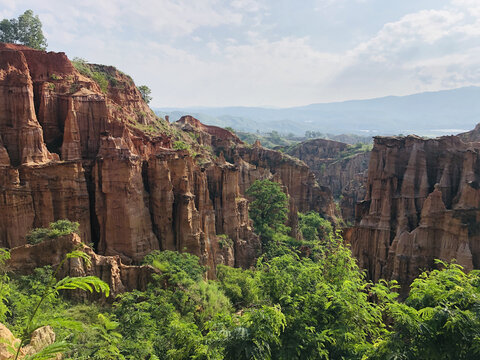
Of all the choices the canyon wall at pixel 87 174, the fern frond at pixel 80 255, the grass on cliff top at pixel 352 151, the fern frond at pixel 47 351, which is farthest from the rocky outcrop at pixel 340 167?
the fern frond at pixel 47 351

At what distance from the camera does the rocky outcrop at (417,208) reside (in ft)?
74.2

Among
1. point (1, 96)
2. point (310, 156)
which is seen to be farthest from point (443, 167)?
point (310, 156)

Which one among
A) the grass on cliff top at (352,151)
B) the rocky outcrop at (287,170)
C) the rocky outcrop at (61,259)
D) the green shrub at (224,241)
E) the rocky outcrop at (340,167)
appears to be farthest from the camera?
the grass on cliff top at (352,151)

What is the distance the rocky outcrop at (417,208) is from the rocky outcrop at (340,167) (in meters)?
37.2

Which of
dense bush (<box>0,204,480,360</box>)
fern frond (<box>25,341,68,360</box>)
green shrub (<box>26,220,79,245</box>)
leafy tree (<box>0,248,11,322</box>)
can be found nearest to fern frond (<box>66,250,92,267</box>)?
dense bush (<box>0,204,480,360</box>)

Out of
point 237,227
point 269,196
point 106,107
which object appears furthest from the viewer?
point 269,196

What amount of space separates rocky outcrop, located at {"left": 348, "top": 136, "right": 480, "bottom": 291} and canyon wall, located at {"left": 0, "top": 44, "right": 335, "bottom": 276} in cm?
1454

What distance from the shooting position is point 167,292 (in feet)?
58.9

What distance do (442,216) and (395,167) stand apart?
6596mm

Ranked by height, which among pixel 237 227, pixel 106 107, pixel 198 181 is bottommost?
pixel 237 227

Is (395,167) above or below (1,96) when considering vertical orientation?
below

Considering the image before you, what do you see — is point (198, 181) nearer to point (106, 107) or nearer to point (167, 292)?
point (106, 107)

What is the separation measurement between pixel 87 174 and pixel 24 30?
30543 mm

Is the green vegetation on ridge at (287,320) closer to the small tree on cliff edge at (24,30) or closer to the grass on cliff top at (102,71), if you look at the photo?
the grass on cliff top at (102,71)
